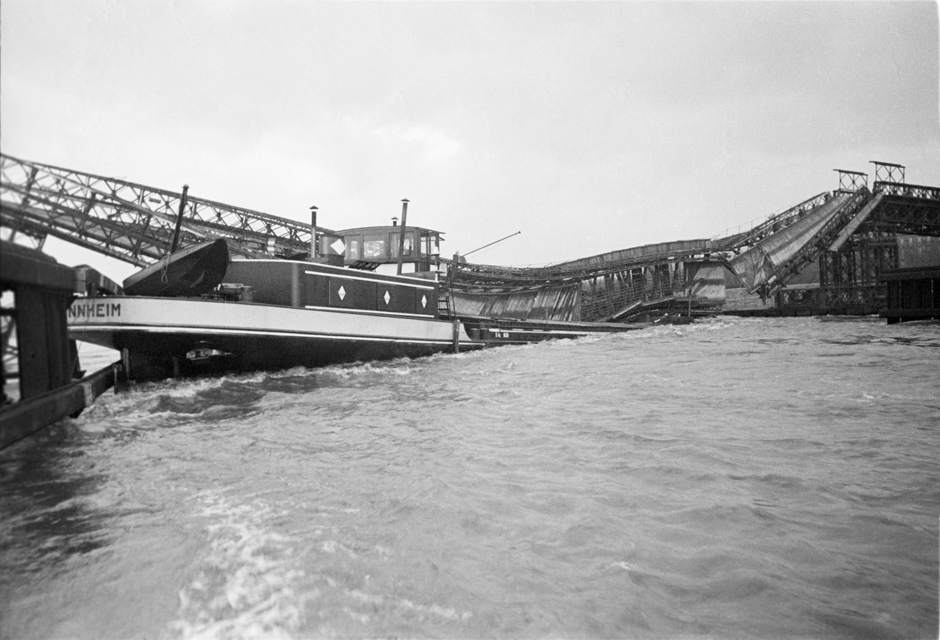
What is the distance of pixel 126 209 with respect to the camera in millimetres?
3758

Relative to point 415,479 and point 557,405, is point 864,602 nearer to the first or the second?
point 415,479

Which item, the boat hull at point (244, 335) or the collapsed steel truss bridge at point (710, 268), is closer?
the boat hull at point (244, 335)

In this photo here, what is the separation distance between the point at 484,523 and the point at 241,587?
4.97 feet

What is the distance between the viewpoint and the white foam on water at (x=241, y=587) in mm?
2336

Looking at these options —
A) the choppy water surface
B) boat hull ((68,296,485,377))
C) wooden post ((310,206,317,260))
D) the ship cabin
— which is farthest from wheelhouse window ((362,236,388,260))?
the choppy water surface

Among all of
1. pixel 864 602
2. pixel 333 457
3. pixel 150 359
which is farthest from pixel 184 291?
pixel 864 602

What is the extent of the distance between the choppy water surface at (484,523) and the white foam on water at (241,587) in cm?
1

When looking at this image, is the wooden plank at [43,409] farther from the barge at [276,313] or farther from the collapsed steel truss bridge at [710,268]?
the collapsed steel truss bridge at [710,268]

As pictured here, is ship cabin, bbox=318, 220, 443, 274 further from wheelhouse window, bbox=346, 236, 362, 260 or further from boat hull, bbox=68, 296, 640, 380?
boat hull, bbox=68, 296, 640, 380

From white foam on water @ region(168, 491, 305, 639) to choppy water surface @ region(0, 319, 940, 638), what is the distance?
1 centimetres

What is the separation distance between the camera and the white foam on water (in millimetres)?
2336

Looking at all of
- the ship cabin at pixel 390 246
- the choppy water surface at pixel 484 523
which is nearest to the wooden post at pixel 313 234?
the ship cabin at pixel 390 246

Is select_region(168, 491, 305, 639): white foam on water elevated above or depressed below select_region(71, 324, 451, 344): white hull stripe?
below

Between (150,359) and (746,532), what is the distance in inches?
430
